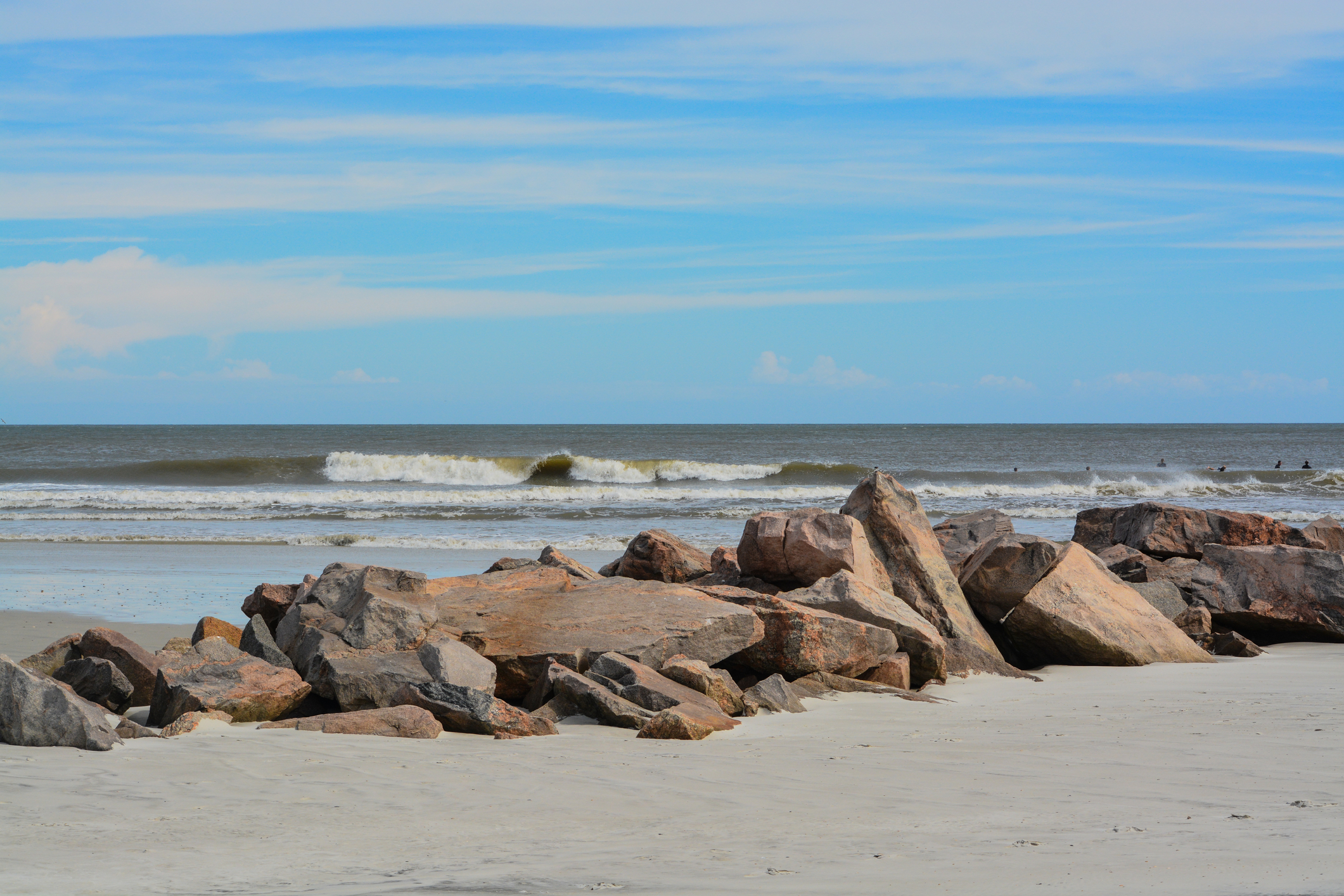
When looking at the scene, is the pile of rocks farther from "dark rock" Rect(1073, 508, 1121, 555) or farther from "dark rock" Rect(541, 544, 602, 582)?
"dark rock" Rect(1073, 508, 1121, 555)

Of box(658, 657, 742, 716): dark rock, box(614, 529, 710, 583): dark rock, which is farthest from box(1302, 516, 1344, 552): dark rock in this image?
box(658, 657, 742, 716): dark rock

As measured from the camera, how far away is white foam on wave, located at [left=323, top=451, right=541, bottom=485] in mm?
35250

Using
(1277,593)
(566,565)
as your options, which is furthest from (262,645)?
(1277,593)

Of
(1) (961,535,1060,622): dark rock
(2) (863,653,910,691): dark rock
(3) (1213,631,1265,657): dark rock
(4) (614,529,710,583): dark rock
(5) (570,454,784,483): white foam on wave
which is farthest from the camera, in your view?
(5) (570,454,784,483): white foam on wave

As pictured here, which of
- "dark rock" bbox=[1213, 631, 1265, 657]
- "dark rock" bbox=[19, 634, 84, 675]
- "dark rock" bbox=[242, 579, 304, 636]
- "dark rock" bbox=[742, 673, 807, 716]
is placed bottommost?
"dark rock" bbox=[1213, 631, 1265, 657]

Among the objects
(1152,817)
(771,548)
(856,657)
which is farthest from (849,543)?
(1152,817)

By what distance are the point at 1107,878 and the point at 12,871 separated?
9.63 feet

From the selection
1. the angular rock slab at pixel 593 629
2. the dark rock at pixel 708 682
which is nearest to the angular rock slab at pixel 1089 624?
the angular rock slab at pixel 593 629

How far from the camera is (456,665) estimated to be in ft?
17.2

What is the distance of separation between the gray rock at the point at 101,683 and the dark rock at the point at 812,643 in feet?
10.9

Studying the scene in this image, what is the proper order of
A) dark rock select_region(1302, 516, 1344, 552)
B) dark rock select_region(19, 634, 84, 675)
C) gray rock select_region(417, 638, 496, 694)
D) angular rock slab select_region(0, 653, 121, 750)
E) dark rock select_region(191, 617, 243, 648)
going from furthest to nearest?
1. dark rock select_region(1302, 516, 1344, 552)
2. dark rock select_region(191, 617, 243, 648)
3. dark rock select_region(19, 634, 84, 675)
4. gray rock select_region(417, 638, 496, 694)
5. angular rock slab select_region(0, 653, 121, 750)

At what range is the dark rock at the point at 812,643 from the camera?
5910mm

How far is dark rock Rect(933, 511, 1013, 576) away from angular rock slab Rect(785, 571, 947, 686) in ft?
8.02

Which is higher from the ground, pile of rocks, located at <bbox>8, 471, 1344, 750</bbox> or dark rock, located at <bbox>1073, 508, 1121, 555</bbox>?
dark rock, located at <bbox>1073, 508, 1121, 555</bbox>
